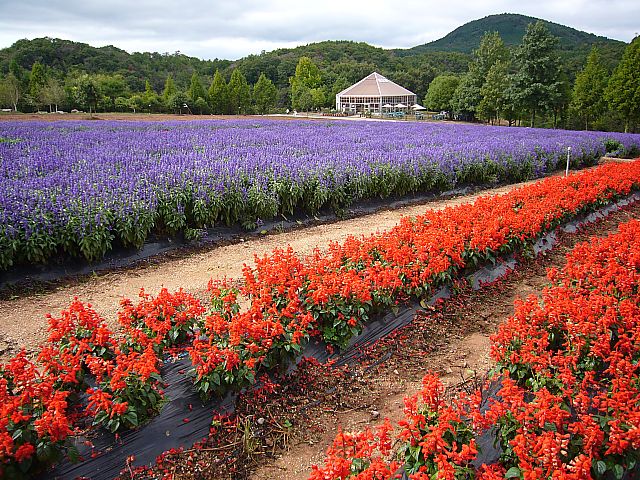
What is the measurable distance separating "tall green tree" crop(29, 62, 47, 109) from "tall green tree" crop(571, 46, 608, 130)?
45.3m

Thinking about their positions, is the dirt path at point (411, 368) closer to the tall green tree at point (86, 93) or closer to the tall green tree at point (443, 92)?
the tall green tree at point (86, 93)

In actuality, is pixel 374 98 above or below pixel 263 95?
below

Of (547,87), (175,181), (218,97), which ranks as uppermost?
(218,97)

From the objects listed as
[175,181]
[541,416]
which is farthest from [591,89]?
[541,416]

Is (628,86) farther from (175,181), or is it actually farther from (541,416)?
(541,416)

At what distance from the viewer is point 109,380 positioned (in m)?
2.84

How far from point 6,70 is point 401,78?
54.1m

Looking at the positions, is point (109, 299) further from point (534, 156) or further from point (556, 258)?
point (534, 156)

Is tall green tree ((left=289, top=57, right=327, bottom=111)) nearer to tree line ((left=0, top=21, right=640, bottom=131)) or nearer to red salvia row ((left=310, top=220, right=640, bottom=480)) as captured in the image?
tree line ((left=0, top=21, right=640, bottom=131))

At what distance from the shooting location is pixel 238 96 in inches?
2115

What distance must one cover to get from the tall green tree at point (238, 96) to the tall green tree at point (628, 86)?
36.1m

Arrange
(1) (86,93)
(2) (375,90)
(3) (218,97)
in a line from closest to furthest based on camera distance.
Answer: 1. (1) (86,93)
2. (3) (218,97)
3. (2) (375,90)

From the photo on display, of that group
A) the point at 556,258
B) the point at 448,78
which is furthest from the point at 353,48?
the point at 556,258

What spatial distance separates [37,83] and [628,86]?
166 feet
